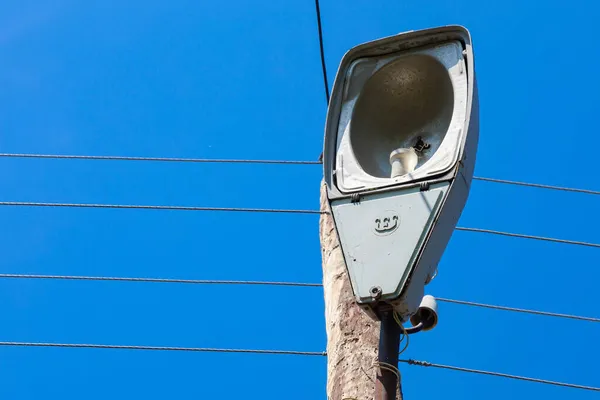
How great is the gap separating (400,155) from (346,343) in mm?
1100

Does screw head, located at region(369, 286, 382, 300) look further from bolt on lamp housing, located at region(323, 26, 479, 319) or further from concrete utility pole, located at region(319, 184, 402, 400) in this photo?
concrete utility pole, located at region(319, 184, 402, 400)

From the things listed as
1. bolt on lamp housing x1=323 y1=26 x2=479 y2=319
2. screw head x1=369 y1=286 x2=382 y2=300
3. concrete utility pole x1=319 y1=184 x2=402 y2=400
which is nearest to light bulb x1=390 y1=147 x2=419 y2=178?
bolt on lamp housing x1=323 y1=26 x2=479 y2=319

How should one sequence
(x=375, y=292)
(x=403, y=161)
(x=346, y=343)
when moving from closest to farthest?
(x=375, y=292) → (x=403, y=161) → (x=346, y=343)

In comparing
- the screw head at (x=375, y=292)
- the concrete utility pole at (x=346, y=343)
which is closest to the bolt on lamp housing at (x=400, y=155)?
the screw head at (x=375, y=292)

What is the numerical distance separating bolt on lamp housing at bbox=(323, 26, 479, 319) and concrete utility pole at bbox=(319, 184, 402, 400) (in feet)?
2.57

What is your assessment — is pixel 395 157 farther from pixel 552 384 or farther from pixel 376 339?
pixel 552 384

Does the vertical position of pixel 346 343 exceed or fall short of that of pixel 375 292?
it exceeds it

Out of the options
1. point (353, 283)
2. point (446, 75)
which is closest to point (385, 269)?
point (353, 283)

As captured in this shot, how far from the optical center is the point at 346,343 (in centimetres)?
417

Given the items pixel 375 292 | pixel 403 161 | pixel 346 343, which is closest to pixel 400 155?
pixel 403 161

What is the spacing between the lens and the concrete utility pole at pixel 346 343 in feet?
12.9

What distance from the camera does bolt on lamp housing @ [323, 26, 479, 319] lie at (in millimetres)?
2945

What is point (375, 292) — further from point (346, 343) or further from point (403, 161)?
point (346, 343)

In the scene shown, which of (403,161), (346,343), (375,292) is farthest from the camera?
(346,343)
